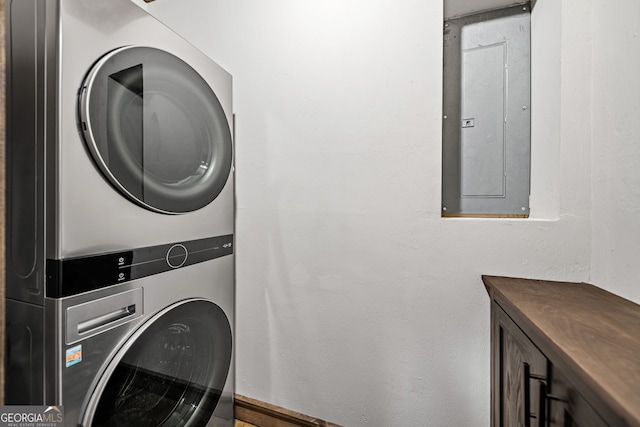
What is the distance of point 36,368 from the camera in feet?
2.29

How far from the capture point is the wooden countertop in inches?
16.1

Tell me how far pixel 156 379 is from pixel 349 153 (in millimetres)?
1037

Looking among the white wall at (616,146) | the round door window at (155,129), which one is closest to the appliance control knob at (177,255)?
the round door window at (155,129)

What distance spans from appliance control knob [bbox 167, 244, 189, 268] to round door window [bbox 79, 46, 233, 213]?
124mm

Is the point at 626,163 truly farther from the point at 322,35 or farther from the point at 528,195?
the point at 322,35

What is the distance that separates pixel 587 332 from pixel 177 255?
1092 mm

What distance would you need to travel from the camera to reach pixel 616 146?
85cm

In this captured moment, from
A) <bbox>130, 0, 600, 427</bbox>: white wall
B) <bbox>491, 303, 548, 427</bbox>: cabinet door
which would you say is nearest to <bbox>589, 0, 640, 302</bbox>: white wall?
<bbox>130, 0, 600, 427</bbox>: white wall

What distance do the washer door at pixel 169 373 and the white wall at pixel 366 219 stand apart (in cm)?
27

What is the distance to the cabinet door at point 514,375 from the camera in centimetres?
67

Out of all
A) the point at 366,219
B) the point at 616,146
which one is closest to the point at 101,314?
the point at 366,219

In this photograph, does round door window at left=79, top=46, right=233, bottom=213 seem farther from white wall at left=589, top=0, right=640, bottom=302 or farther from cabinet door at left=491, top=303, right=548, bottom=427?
white wall at left=589, top=0, right=640, bottom=302

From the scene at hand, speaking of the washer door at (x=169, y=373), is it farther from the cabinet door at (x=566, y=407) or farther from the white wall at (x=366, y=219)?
the cabinet door at (x=566, y=407)

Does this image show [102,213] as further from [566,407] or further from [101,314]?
[566,407]
